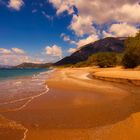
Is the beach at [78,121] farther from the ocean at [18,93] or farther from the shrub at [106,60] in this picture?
the shrub at [106,60]

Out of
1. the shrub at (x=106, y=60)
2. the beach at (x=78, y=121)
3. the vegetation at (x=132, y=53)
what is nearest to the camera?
the beach at (x=78, y=121)

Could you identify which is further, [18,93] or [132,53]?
[132,53]

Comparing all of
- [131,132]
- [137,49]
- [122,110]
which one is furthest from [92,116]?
[137,49]

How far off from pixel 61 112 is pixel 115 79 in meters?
23.7

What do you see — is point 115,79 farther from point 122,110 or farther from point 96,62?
point 96,62

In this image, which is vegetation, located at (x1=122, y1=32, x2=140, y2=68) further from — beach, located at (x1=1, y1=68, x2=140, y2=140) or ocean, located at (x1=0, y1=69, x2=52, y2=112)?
beach, located at (x1=1, y1=68, x2=140, y2=140)

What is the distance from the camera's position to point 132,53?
73.1 metres

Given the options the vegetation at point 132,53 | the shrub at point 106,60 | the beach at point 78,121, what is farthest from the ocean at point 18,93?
the shrub at point 106,60

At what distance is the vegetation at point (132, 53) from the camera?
7033 centimetres

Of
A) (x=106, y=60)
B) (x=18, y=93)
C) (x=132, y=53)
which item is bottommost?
(x=18, y=93)

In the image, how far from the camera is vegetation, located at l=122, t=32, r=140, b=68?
70.3 meters

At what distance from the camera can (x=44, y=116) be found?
12617 mm

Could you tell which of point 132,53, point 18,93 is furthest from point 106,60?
point 18,93

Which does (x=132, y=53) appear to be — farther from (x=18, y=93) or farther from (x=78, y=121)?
(x=78, y=121)
